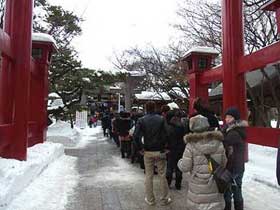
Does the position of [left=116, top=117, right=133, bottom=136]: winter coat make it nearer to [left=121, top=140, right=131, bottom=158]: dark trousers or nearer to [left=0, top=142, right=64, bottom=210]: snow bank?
[left=121, top=140, right=131, bottom=158]: dark trousers

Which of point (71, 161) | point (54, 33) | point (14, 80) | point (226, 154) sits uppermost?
point (54, 33)

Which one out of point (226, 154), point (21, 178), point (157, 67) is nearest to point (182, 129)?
point (226, 154)

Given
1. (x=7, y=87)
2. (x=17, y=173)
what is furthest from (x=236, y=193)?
(x=7, y=87)

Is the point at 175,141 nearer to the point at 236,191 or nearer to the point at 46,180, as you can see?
the point at 236,191

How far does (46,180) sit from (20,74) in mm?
2674

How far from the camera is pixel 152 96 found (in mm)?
27016

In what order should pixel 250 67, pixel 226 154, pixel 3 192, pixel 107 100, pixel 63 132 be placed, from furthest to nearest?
1. pixel 107 100
2. pixel 63 132
3. pixel 250 67
4. pixel 3 192
5. pixel 226 154

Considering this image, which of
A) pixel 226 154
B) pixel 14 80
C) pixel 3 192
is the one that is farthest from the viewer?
pixel 14 80

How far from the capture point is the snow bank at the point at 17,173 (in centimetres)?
577

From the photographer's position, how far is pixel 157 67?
23266mm

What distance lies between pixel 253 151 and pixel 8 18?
933 centimetres

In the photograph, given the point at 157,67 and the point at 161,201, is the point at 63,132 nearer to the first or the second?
the point at 157,67

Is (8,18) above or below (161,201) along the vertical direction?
above

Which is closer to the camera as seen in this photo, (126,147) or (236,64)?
(236,64)
